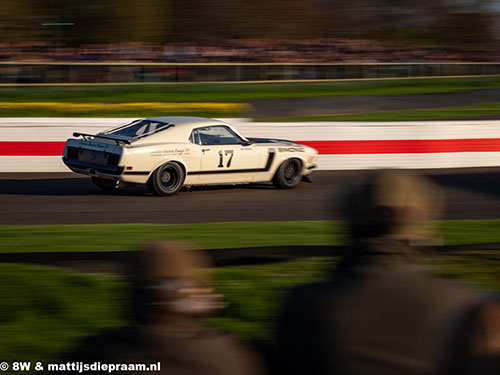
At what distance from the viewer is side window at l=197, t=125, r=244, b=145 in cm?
1232

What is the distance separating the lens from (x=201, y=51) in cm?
4066

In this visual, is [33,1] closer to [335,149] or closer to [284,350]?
[335,149]

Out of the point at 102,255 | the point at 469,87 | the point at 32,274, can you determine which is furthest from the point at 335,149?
the point at 469,87

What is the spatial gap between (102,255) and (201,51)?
113 ft

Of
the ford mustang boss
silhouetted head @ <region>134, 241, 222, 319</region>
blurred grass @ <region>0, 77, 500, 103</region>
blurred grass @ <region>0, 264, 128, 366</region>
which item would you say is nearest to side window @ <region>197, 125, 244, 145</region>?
the ford mustang boss

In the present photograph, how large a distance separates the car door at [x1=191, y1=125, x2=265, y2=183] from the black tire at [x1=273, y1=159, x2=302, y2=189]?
1.67 ft

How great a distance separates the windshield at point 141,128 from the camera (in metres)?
12.1

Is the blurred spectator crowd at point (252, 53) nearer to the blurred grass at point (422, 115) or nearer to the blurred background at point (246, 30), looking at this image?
the blurred background at point (246, 30)

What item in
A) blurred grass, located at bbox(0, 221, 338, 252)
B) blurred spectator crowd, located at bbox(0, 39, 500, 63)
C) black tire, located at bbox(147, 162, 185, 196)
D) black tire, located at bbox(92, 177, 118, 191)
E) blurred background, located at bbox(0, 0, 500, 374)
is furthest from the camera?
blurred spectator crowd, located at bbox(0, 39, 500, 63)

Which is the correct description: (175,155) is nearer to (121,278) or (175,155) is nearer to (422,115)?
(121,278)

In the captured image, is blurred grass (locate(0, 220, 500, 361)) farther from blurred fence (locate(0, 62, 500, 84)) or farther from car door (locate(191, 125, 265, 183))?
blurred fence (locate(0, 62, 500, 84))

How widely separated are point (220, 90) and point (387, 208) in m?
28.3

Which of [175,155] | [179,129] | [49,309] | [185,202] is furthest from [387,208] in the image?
[179,129]

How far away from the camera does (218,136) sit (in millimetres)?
12516
